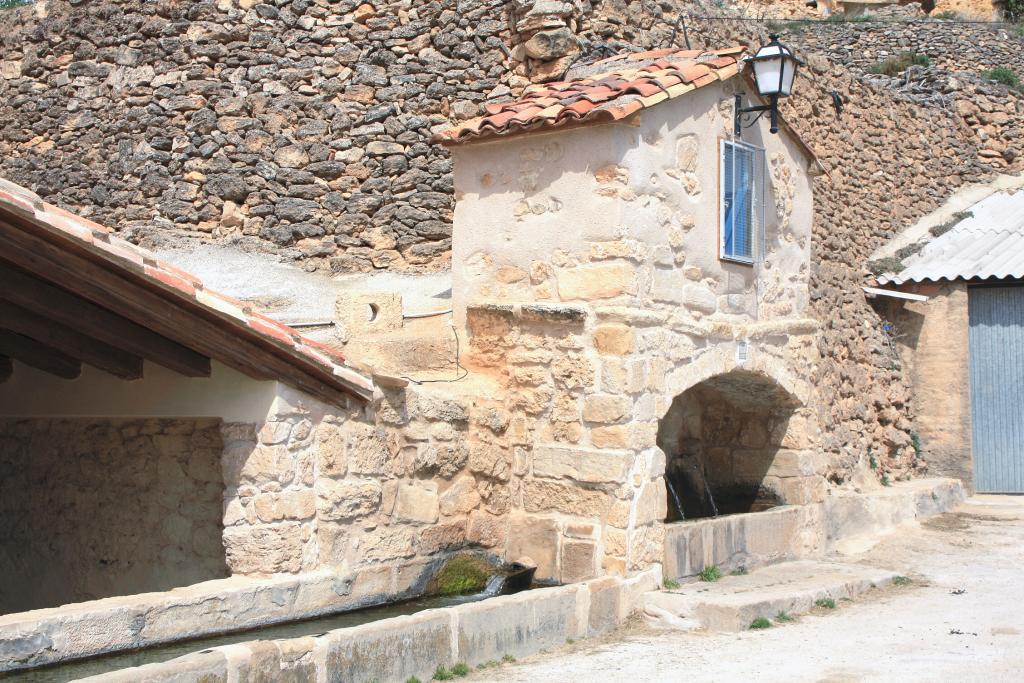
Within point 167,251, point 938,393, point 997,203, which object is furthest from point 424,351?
point 997,203

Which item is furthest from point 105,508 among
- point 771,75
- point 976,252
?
point 976,252

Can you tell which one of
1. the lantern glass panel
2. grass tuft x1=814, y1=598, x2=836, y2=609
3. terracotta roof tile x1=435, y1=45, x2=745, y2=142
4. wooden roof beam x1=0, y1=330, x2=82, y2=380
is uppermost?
the lantern glass panel

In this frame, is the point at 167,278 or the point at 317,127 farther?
the point at 317,127

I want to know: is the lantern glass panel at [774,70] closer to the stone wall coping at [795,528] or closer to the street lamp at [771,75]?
the street lamp at [771,75]

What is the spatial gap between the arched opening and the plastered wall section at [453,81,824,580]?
35.9 inches

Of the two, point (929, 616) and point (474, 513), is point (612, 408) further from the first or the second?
point (929, 616)

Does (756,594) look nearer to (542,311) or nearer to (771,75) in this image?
(542,311)

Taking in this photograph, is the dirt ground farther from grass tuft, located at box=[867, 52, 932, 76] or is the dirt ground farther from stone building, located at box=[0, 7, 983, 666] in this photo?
grass tuft, located at box=[867, 52, 932, 76]

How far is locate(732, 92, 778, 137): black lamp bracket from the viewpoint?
740 centimetres

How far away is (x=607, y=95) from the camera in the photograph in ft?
21.4

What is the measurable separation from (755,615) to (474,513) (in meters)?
1.74

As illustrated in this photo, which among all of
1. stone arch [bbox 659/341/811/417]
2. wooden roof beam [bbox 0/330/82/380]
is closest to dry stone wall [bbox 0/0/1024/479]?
stone arch [bbox 659/341/811/417]

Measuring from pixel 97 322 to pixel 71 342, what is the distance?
410mm

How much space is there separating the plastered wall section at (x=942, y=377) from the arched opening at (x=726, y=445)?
465 cm
